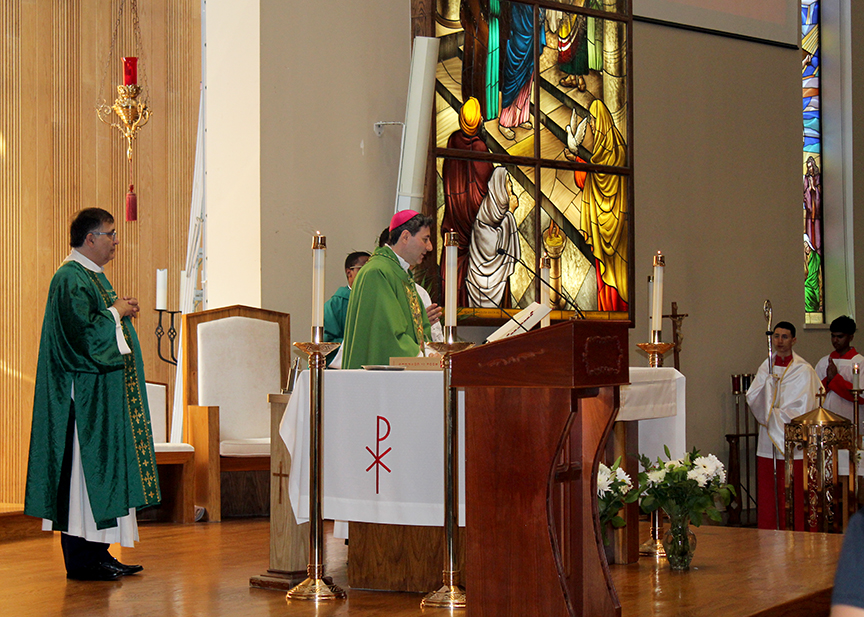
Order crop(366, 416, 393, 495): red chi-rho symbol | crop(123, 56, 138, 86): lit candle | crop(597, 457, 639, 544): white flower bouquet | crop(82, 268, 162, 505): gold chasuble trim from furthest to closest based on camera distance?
crop(123, 56, 138, 86): lit candle → crop(82, 268, 162, 505): gold chasuble trim → crop(597, 457, 639, 544): white flower bouquet → crop(366, 416, 393, 495): red chi-rho symbol

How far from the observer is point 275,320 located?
20.9ft

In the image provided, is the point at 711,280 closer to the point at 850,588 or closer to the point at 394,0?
the point at 394,0

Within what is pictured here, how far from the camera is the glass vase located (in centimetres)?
411

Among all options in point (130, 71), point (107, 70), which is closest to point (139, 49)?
point (107, 70)

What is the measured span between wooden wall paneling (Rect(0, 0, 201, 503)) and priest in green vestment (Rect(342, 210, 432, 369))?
4.14 metres

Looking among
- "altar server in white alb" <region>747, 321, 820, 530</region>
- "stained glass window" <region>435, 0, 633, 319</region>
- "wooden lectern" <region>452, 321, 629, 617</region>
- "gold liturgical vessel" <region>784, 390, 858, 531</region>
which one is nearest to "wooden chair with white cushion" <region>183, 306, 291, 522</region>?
"stained glass window" <region>435, 0, 633, 319</region>

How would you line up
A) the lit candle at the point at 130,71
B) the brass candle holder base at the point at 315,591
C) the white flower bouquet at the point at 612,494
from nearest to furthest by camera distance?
the brass candle holder base at the point at 315,591
the white flower bouquet at the point at 612,494
the lit candle at the point at 130,71

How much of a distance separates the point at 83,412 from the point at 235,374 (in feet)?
6.99

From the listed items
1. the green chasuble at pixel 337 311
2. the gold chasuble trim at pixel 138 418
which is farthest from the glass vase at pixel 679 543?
the green chasuble at pixel 337 311

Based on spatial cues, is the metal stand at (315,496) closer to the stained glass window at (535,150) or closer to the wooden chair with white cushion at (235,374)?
the wooden chair with white cushion at (235,374)

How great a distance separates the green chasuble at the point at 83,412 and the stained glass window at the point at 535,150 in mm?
2961

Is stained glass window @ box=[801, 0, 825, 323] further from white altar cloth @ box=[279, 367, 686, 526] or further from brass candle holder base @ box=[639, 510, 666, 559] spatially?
white altar cloth @ box=[279, 367, 686, 526]

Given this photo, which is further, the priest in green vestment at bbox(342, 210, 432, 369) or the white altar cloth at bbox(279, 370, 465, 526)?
the priest in green vestment at bbox(342, 210, 432, 369)

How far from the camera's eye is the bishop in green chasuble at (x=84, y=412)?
4.10 m
